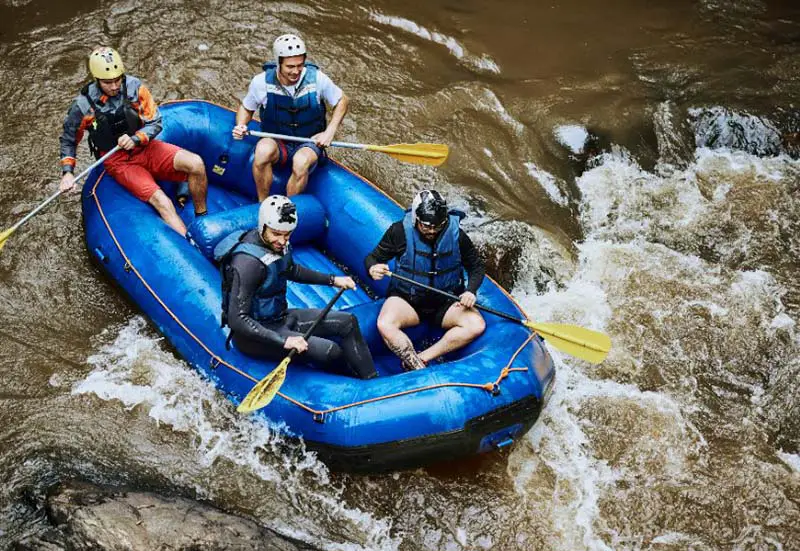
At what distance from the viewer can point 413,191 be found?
6.48m

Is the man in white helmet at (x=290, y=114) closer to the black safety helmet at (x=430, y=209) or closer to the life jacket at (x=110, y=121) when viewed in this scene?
the life jacket at (x=110, y=121)

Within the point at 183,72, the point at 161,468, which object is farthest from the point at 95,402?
the point at 183,72

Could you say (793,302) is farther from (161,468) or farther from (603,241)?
(161,468)

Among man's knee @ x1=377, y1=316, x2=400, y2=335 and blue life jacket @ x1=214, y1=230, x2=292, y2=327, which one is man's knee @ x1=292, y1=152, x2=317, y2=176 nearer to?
blue life jacket @ x1=214, y1=230, x2=292, y2=327

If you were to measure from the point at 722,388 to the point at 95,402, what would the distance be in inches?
142

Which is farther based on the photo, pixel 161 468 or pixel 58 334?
pixel 58 334

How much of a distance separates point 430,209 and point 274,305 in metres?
0.91

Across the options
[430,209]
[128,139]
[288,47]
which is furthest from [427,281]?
[128,139]

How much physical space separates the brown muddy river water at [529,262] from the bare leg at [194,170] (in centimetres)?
80

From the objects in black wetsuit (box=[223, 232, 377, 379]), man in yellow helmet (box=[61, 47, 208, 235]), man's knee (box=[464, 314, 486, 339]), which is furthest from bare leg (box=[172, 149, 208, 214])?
man's knee (box=[464, 314, 486, 339])

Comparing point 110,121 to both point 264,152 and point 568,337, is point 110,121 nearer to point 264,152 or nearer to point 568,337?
point 264,152

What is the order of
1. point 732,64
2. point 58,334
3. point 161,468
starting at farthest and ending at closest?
point 732,64 < point 58,334 < point 161,468

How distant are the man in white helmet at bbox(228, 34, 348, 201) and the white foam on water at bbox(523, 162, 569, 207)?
1.85 meters

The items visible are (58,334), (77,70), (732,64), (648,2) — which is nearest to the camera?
(58,334)
